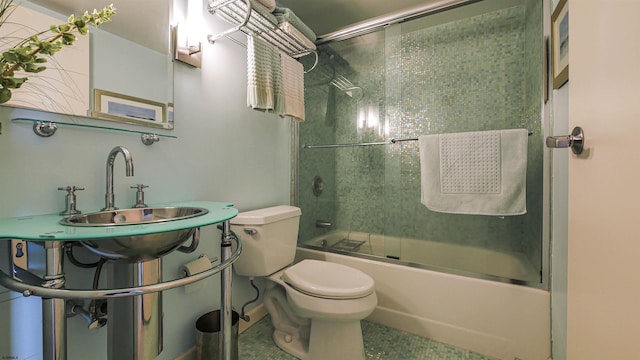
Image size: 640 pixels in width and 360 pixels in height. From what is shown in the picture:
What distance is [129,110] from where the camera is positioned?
3.37 ft

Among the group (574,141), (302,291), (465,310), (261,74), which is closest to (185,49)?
(261,74)

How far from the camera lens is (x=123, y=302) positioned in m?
0.83

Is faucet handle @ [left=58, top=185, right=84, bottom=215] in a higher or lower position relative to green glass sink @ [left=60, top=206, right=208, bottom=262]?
higher

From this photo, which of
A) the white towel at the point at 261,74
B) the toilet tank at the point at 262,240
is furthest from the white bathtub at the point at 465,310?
the white towel at the point at 261,74

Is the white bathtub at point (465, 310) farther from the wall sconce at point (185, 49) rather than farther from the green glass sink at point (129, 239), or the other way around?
the wall sconce at point (185, 49)

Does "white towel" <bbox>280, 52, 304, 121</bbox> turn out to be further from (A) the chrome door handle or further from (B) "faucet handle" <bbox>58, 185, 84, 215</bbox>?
(A) the chrome door handle

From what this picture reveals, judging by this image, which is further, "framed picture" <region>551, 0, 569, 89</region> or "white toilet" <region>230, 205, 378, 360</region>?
"white toilet" <region>230, 205, 378, 360</region>

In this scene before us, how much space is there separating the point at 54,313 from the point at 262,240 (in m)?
0.82

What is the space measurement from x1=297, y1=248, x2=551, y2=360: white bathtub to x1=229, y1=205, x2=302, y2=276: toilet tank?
61 cm

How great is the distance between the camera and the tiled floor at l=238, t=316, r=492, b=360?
4.37ft

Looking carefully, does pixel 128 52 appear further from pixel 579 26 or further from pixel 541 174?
pixel 541 174

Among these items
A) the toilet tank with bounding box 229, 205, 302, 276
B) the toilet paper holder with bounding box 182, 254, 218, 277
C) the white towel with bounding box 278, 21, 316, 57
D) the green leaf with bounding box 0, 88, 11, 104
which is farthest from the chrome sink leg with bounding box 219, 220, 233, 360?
the white towel with bounding box 278, 21, 316, 57

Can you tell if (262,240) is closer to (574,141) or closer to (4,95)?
(4,95)

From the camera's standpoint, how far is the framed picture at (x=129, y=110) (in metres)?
0.94
